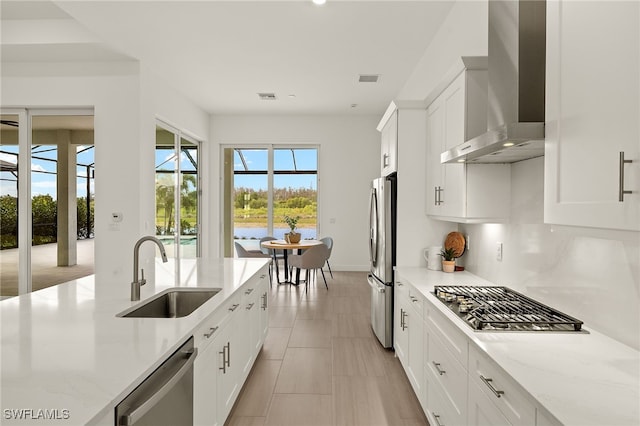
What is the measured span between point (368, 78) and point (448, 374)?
4.48m

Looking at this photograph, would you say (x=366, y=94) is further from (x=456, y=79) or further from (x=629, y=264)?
(x=629, y=264)

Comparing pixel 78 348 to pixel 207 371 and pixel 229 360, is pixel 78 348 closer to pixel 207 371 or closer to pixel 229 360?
pixel 207 371

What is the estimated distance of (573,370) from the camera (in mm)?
1211

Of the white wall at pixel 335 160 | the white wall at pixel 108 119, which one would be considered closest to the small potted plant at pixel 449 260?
the white wall at pixel 108 119

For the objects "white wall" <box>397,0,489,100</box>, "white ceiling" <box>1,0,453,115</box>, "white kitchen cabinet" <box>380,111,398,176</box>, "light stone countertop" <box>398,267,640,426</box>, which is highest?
"white ceiling" <box>1,0,453,115</box>

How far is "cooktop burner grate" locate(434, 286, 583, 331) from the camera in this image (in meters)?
1.60

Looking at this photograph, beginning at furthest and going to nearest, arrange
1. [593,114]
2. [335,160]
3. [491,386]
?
[335,160] → [491,386] → [593,114]

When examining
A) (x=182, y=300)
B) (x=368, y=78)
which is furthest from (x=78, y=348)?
(x=368, y=78)

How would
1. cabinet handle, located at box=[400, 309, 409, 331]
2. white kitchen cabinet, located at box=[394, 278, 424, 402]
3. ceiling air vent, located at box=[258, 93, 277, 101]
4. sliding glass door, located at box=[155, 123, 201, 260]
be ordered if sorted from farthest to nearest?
ceiling air vent, located at box=[258, 93, 277, 101], sliding glass door, located at box=[155, 123, 201, 260], cabinet handle, located at box=[400, 309, 409, 331], white kitchen cabinet, located at box=[394, 278, 424, 402]

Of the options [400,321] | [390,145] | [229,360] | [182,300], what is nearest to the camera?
[229,360]

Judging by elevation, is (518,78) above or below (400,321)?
above

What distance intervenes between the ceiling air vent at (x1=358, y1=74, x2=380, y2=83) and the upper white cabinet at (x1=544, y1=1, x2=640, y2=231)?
157 inches

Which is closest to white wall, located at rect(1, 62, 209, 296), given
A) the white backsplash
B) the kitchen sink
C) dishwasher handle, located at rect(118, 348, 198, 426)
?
the kitchen sink

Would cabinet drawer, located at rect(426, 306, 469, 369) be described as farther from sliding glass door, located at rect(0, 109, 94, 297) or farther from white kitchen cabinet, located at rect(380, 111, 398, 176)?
sliding glass door, located at rect(0, 109, 94, 297)
